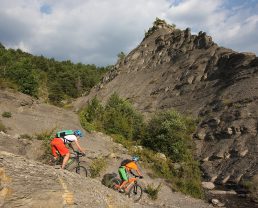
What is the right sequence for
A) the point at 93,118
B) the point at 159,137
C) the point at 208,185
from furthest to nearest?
1. the point at 93,118
2. the point at 159,137
3. the point at 208,185

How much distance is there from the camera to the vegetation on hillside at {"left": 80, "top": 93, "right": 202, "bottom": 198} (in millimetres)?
27672

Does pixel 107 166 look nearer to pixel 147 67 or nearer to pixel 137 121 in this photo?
pixel 137 121

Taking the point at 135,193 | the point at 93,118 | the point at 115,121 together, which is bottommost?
the point at 135,193

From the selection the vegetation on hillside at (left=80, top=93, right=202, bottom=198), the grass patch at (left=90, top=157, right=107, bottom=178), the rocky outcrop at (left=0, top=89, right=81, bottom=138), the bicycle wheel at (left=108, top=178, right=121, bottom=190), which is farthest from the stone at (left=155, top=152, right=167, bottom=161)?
the bicycle wheel at (left=108, top=178, right=121, bottom=190)

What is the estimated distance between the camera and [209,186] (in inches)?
1086

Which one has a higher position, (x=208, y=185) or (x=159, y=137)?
(x=159, y=137)

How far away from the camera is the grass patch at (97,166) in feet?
73.0

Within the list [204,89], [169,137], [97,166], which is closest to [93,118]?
[169,137]

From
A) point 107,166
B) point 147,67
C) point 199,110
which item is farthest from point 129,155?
point 147,67

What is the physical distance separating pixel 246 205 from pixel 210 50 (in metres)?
36.2

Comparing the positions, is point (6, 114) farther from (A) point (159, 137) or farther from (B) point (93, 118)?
(A) point (159, 137)

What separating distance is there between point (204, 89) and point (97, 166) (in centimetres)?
2848

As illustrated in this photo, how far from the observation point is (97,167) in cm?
2283

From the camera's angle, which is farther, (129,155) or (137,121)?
(137,121)
